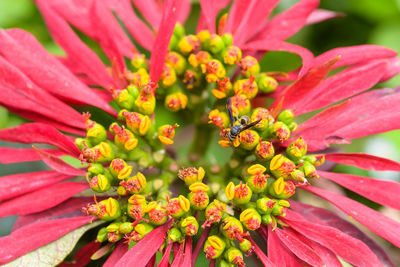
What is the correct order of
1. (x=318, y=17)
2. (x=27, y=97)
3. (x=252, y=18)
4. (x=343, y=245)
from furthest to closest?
(x=318, y=17) < (x=252, y=18) < (x=27, y=97) < (x=343, y=245)

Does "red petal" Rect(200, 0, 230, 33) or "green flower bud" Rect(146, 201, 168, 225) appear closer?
"green flower bud" Rect(146, 201, 168, 225)

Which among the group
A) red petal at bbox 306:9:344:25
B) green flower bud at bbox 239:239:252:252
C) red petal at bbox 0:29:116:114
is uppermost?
red petal at bbox 306:9:344:25

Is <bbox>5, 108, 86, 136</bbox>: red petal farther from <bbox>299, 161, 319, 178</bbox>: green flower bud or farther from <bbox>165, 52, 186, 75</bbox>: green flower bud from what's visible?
<bbox>299, 161, 319, 178</bbox>: green flower bud

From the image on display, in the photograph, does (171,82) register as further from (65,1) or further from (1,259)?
(1,259)

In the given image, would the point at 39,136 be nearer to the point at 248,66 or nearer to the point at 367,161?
the point at 248,66

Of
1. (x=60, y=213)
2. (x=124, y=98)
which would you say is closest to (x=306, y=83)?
(x=124, y=98)

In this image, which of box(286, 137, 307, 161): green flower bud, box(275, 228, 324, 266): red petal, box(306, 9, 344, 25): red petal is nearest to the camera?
box(275, 228, 324, 266): red petal

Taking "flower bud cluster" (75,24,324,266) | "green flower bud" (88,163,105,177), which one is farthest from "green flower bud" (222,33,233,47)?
"green flower bud" (88,163,105,177)

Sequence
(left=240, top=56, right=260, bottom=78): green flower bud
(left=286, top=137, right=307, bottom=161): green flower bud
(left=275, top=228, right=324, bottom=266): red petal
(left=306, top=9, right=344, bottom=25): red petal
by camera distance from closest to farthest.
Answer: (left=275, top=228, right=324, bottom=266): red petal, (left=286, top=137, right=307, bottom=161): green flower bud, (left=240, top=56, right=260, bottom=78): green flower bud, (left=306, top=9, right=344, bottom=25): red petal
